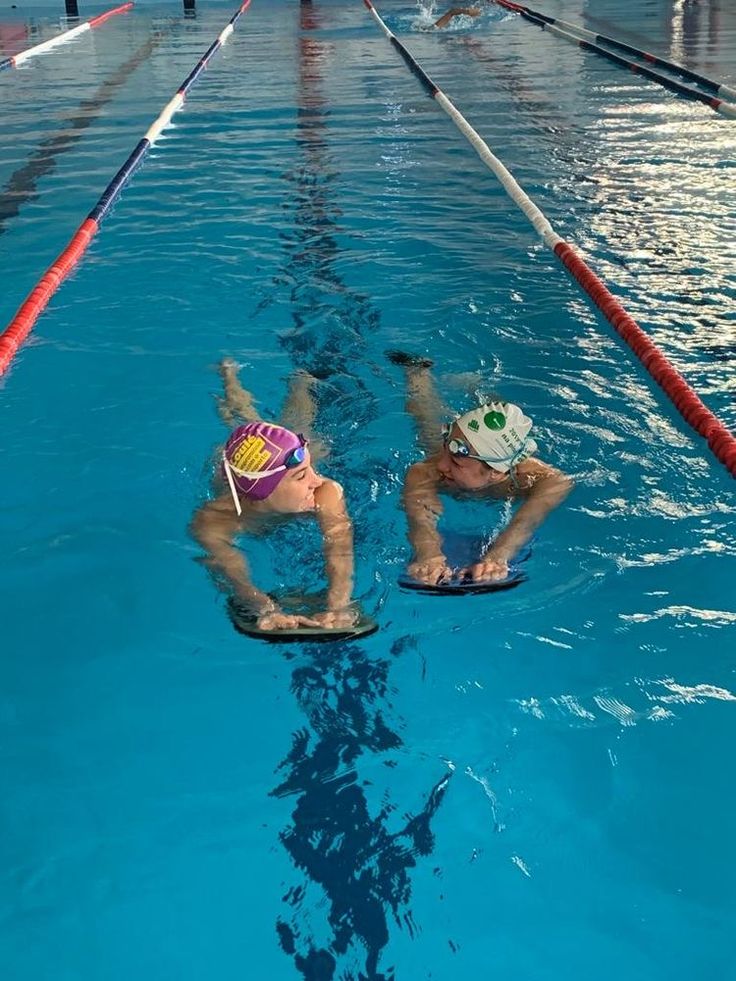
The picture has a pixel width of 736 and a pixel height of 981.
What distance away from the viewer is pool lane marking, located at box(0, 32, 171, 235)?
6777 mm

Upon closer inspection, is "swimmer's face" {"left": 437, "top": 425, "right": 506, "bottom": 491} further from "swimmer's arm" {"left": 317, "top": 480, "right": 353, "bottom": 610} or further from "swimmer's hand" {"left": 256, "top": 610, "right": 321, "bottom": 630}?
"swimmer's hand" {"left": 256, "top": 610, "right": 321, "bottom": 630}

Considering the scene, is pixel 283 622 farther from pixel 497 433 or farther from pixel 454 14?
pixel 454 14

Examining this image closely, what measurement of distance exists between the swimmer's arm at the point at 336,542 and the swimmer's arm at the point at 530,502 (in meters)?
0.39

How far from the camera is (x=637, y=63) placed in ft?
37.2

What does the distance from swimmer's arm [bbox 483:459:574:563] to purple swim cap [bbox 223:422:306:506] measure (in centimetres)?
62

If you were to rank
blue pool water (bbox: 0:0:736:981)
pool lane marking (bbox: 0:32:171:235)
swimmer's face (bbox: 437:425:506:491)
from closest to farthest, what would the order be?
1. blue pool water (bbox: 0:0:736:981)
2. swimmer's face (bbox: 437:425:506:491)
3. pool lane marking (bbox: 0:32:171:235)

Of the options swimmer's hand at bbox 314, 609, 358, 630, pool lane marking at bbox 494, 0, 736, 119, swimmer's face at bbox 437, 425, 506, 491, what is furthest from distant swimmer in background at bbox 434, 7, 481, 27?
swimmer's hand at bbox 314, 609, 358, 630

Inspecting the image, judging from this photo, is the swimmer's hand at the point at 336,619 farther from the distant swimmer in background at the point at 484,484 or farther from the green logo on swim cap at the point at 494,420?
the green logo on swim cap at the point at 494,420

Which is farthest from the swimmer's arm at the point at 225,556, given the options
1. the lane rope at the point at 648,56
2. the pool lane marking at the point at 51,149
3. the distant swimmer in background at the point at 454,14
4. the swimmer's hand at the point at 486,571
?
the distant swimmer in background at the point at 454,14

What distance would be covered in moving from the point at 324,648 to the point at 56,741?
0.68 m

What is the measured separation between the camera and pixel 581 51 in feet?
40.8

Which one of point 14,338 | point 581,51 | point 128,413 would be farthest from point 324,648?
point 581,51

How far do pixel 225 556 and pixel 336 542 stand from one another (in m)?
0.32

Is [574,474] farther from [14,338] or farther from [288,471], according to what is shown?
[14,338]
